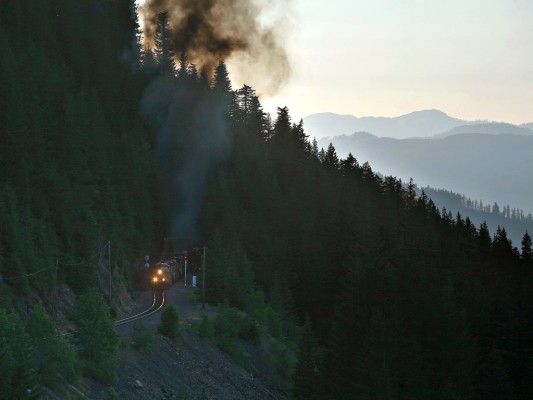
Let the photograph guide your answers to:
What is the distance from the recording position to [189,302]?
67.0m

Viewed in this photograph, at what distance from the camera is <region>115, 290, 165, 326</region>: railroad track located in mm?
53812

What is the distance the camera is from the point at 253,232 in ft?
318

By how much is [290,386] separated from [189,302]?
12.8 metres

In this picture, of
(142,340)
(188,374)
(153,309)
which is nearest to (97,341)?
(142,340)

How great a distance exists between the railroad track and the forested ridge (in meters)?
3.83

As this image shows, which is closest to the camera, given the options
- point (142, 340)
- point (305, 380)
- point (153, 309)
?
point (142, 340)

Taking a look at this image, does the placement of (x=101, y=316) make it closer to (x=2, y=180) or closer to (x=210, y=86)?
(x=2, y=180)

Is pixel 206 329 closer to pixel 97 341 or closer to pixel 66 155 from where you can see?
pixel 97 341

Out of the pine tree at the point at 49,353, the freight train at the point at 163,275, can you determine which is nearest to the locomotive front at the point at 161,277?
the freight train at the point at 163,275

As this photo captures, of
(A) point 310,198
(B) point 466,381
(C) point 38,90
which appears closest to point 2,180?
(C) point 38,90

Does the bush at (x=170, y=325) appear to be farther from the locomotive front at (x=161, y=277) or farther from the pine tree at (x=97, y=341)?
the locomotive front at (x=161, y=277)

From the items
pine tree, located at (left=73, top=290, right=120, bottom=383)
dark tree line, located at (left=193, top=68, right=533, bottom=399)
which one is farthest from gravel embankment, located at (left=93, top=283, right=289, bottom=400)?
dark tree line, located at (left=193, top=68, right=533, bottom=399)

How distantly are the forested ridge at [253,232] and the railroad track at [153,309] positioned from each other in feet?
12.6

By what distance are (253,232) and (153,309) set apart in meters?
36.9
